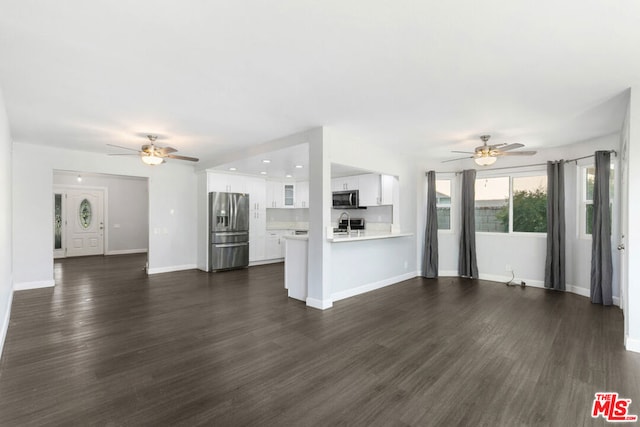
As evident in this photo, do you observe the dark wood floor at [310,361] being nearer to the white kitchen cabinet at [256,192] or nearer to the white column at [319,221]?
the white column at [319,221]

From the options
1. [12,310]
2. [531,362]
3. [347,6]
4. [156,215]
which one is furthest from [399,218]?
[12,310]

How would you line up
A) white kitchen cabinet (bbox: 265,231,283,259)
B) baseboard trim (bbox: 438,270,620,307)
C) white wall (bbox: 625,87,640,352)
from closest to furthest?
white wall (bbox: 625,87,640,352), baseboard trim (bbox: 438,270,620,307), white kitchen cabinet (bbox: 265,231,283,259)

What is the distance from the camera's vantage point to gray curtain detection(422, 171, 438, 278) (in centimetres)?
632

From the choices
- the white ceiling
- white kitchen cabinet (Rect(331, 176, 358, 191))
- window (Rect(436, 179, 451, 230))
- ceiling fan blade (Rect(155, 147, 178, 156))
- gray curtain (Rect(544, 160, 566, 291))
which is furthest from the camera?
white kitchen cabinet (Rect(331, 176, 358, 191))

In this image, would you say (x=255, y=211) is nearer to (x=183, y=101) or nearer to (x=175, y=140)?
(x=175, y=140)

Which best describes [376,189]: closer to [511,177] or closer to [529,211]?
[511,177]

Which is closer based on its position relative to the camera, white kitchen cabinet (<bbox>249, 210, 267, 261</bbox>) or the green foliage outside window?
→ the green foliage outside window

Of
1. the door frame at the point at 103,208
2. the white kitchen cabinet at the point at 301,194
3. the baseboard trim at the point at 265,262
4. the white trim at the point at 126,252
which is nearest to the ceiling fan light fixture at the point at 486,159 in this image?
the white kitchen cabinet at the point at 301,194

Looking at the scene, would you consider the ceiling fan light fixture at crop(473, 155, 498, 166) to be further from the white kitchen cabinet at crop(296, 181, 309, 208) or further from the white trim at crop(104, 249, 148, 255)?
the white trim at crop(104, 249, 148, 255)

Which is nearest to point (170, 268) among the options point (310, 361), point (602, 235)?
point (310, 361)

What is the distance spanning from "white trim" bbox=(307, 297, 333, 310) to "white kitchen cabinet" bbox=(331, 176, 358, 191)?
3.21 m

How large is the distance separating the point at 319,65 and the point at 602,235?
4.89 metres

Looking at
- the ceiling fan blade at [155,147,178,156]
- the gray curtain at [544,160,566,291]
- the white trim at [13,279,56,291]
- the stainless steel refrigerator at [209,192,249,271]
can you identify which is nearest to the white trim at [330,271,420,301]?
the gray curtain at [544,160,566,291]

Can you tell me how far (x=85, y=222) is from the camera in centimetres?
954
